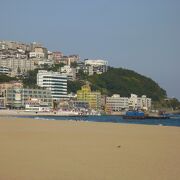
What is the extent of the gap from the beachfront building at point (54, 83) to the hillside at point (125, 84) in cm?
1640

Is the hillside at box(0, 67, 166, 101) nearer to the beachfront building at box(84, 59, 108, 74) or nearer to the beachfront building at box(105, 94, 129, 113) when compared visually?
the beachfront building at box(84, 59, 108, 74)

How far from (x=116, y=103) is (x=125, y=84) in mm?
23500

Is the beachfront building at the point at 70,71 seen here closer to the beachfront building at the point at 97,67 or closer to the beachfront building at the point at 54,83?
the beachfront building at the point at 97,67

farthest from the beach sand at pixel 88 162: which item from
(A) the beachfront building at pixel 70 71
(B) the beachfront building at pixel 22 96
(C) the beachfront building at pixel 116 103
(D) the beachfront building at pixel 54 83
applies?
(A) the beachfront building at pixel 70 71

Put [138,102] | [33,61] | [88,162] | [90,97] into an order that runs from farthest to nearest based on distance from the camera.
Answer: [33,61] → [138,102] → [90,97] → [88,162]

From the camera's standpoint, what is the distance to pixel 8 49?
184875 millimetres

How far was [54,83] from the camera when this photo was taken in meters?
138

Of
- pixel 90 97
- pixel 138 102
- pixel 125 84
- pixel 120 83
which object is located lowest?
pixel 138 102

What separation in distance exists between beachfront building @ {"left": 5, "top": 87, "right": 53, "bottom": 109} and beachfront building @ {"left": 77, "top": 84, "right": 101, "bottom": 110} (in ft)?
56.0

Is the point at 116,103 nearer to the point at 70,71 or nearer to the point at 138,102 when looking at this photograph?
the point at 138,102

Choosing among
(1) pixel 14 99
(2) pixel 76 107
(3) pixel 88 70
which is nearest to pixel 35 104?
(1) pixel 14 99

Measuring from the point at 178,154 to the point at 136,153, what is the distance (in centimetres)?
121

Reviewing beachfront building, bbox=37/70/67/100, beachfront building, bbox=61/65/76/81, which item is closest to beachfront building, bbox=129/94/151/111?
beachfront building, bbox=61/65/76/81

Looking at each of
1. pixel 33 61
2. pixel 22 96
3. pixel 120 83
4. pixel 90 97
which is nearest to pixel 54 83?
pixel 90 97
